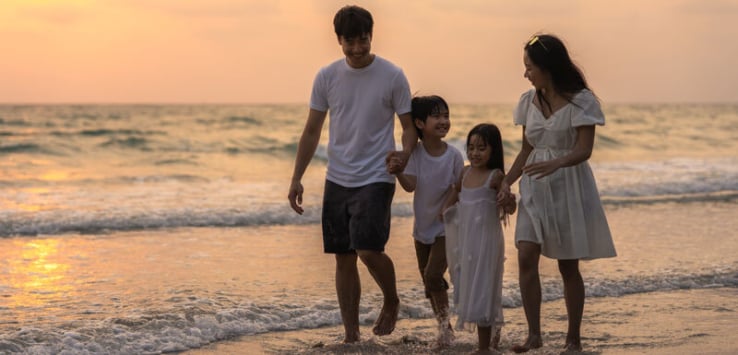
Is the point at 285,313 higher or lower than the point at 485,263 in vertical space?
lower

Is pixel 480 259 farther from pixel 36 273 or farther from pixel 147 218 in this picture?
pixel 147 218

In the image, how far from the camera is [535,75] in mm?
5105

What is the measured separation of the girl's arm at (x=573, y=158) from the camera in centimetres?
494

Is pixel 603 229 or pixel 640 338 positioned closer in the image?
pixel 603 229

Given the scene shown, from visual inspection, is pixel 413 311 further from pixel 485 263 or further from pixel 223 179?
pixel 223 179

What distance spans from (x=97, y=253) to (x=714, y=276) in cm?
582

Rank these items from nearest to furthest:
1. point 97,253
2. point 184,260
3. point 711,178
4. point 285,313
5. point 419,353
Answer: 1. point 419,353
2. point 285,313
3. point 184,260
4. point 97,253
5. point 711,178

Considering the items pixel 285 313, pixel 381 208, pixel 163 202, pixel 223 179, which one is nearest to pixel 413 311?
pixel 285 313


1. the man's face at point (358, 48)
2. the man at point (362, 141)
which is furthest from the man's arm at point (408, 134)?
the man's face at point (358, 48)

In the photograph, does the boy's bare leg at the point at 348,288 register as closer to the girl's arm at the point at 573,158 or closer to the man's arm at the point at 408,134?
the man's arm at the point at 408,134

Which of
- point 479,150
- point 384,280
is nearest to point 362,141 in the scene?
point 479,150

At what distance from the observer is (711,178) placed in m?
19.4

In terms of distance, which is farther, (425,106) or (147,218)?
(147,218)

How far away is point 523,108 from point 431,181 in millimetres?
628
